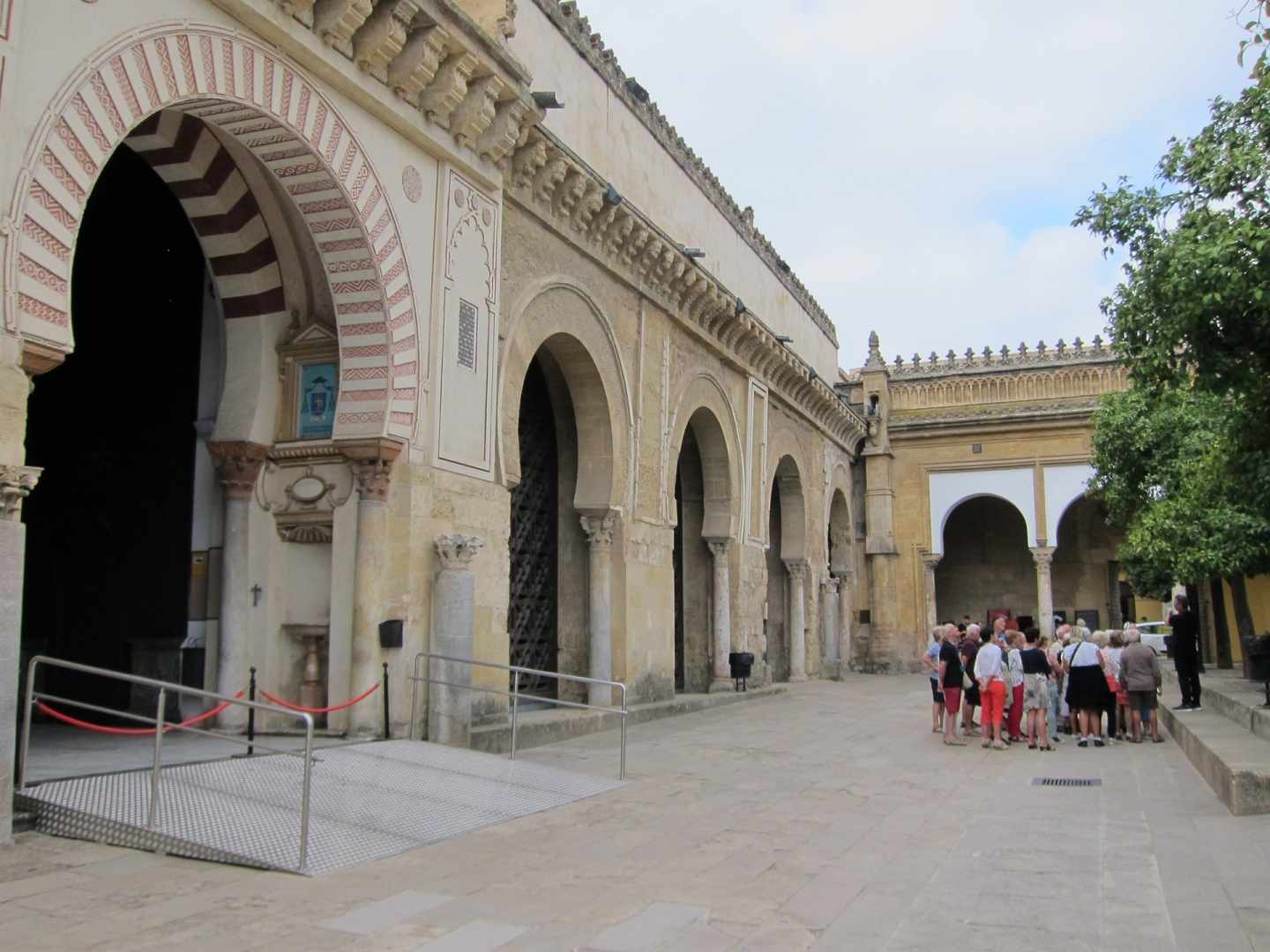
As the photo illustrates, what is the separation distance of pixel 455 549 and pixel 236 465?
1.82m

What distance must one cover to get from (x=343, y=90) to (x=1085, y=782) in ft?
25.7

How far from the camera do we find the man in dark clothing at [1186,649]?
12.0 m

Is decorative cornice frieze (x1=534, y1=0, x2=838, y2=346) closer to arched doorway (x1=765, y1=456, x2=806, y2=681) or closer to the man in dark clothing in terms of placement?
arched doorway (x1=765, y1=456, x2=806, y2=681)

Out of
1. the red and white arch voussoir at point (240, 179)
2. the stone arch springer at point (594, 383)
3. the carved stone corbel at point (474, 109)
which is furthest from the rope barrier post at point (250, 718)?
the carved stone corbel at point (474, 109)

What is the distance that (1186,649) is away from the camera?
12109mm

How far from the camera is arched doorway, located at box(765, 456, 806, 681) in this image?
68.9 feet

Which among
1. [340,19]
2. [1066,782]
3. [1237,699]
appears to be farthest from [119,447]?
[1237,699]

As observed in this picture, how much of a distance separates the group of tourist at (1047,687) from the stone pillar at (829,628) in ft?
34.8

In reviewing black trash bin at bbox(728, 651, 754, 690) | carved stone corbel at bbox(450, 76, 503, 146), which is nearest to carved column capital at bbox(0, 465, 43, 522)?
carved stone corbel at bbox(450, 76, 503, 146)

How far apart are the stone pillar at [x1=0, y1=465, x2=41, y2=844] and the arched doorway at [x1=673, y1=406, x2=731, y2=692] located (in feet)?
38.8

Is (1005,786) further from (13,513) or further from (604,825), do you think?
(13,513)

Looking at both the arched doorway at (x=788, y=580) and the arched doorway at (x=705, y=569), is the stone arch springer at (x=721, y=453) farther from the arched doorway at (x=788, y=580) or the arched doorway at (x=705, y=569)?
the arched doorway at (x=788, y=580)

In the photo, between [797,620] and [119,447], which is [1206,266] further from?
[797,620]

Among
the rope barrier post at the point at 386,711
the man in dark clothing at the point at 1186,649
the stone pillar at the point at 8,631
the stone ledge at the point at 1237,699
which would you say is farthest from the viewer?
the man in dark clothing at the point at 1186,649
